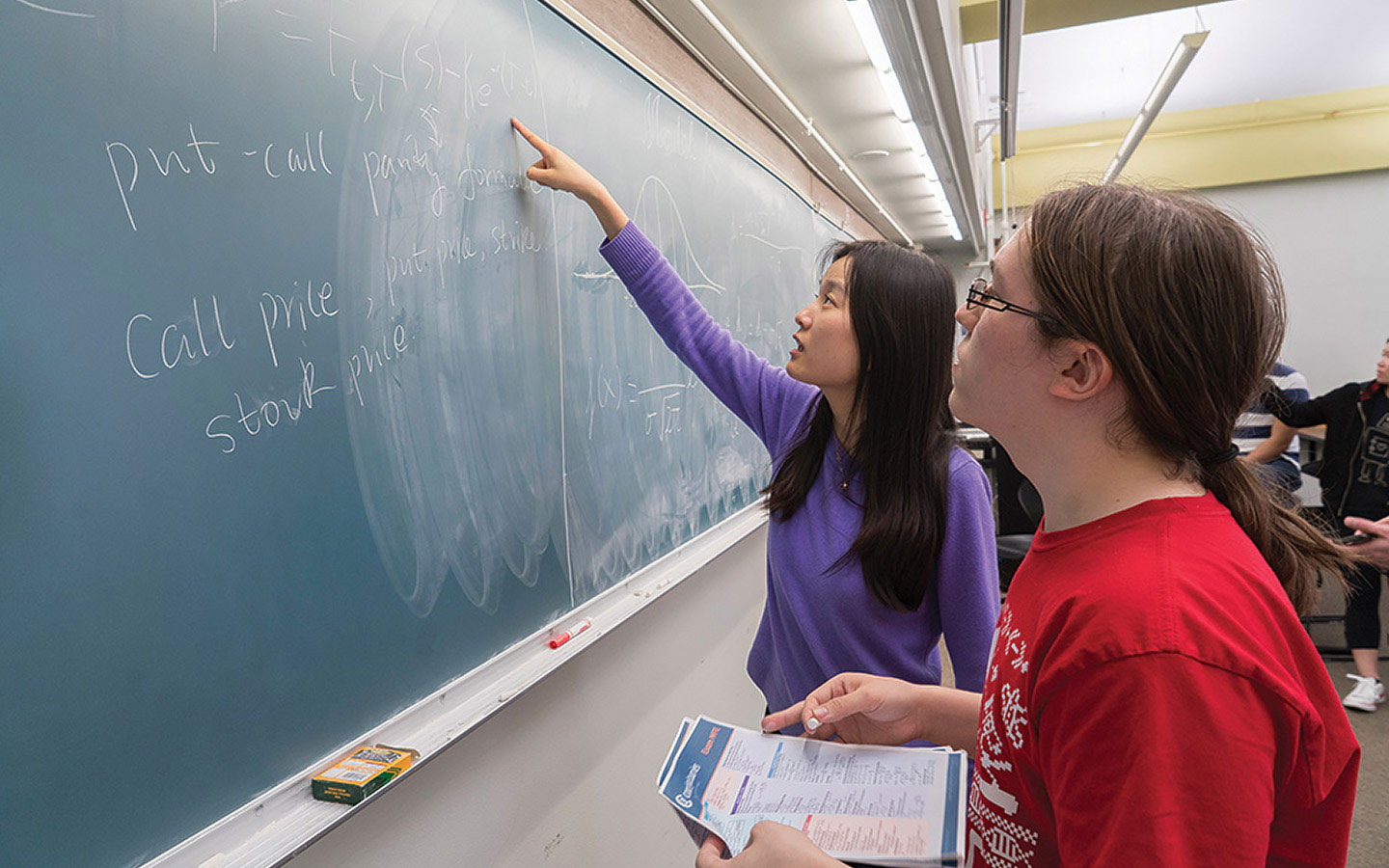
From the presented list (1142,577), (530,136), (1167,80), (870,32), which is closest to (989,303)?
(1142,577)

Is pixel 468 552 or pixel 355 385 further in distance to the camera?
pixel 468 552

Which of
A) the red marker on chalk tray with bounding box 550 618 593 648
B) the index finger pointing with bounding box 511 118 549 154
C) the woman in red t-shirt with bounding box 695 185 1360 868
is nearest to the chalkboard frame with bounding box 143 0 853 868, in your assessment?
the red marker on chalk tray with bounding box 550 618 593 648

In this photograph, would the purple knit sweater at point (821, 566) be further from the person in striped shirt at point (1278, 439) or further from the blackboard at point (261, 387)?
the person in striped shirt at point (1278, 439)

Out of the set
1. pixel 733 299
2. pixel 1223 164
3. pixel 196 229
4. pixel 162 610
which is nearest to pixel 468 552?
pixel 162 610

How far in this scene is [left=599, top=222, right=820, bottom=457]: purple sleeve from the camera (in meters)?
1.54

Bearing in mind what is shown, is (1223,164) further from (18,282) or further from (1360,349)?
(18,282)

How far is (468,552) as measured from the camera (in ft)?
4.06

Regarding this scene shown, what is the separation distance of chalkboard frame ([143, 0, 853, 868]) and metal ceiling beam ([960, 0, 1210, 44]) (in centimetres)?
230

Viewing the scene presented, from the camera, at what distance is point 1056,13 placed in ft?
11.9

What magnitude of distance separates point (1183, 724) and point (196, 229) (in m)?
0.99

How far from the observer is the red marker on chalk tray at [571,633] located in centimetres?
142

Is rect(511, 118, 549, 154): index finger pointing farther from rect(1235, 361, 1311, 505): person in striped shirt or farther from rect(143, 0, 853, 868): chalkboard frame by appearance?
rect(1235, 361, 1311, 505): person in striped shirt

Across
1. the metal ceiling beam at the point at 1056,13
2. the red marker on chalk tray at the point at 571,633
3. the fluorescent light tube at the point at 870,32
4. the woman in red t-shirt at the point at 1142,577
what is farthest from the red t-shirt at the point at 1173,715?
the metal ceiling beam at the point at 1056,13

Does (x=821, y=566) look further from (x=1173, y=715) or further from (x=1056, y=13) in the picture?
(x=1056, y=13)
